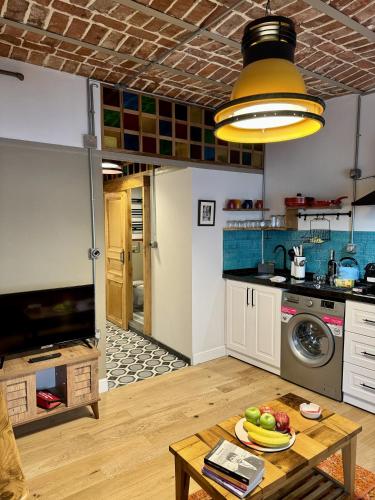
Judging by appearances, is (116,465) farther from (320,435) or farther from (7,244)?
(7,244)

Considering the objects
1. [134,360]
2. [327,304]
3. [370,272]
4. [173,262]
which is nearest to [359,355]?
[327,304]

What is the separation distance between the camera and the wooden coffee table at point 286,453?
1555mm

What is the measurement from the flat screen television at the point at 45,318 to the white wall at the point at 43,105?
4.10 feet

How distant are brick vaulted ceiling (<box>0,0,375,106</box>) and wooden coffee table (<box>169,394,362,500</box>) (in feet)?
7.74

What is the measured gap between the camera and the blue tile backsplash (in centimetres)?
348

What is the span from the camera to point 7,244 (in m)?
2.77

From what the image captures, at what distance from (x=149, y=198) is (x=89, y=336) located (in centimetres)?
211

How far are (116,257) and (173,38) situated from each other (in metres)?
3.25

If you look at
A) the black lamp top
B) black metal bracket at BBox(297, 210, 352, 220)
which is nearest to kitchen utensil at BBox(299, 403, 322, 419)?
the black lamp top

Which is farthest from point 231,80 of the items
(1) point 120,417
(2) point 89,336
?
(1) point 120,417

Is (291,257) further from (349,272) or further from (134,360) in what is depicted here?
(134,360)

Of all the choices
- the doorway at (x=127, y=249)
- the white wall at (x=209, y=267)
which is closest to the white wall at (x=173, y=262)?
the white wall at (x=209, y=267)

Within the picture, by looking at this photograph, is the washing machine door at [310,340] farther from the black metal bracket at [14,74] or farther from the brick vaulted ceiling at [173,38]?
the black metal bracket at [14,74]

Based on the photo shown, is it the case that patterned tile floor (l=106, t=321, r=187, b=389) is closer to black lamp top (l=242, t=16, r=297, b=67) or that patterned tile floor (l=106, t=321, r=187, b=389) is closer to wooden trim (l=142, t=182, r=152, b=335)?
wooden trim (l=142, t=182, r=152, b=335)
